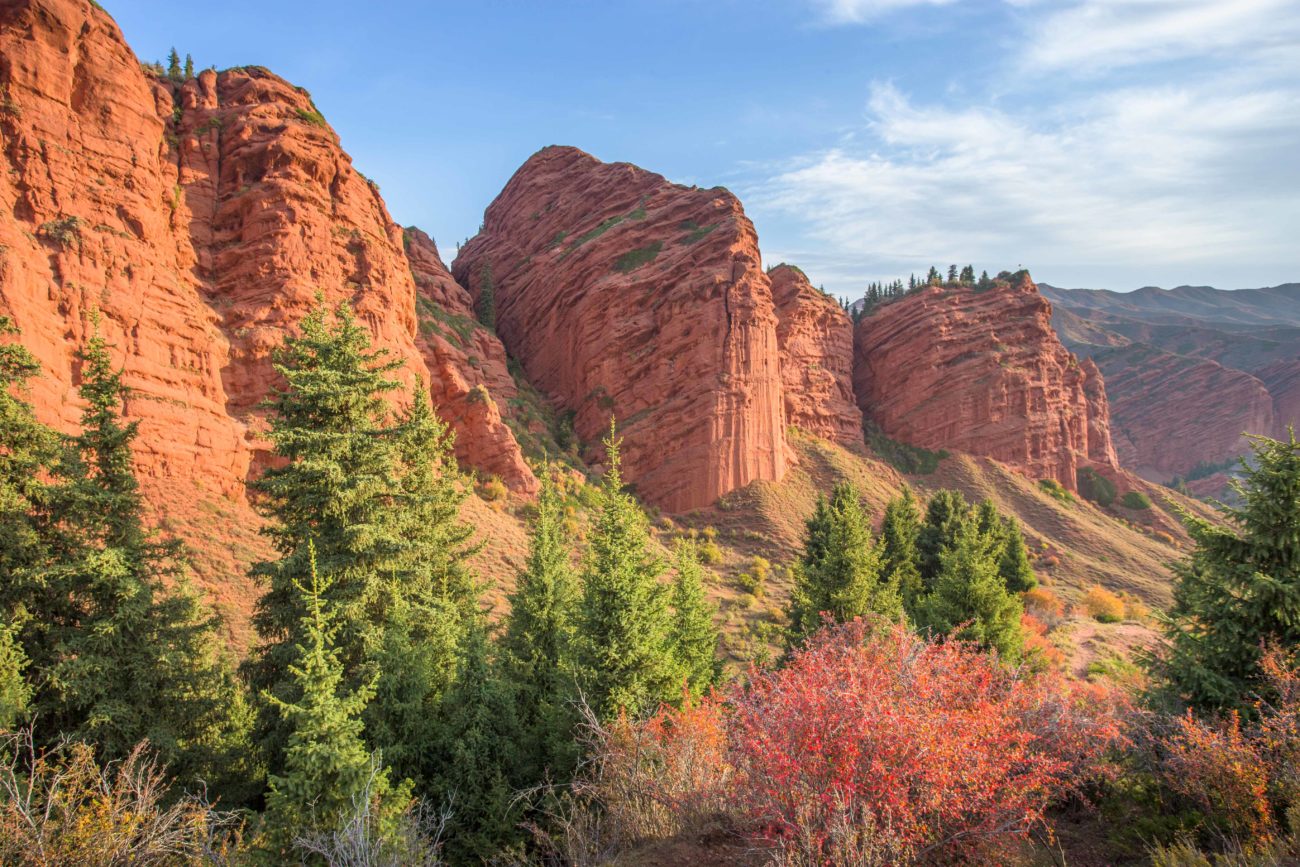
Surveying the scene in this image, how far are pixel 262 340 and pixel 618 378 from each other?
26.5 m

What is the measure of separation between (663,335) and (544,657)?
3592cm

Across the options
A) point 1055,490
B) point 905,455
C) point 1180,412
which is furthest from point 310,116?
point 1180,412

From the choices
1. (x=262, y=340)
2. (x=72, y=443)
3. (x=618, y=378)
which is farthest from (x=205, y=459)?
(x=618, y=378)

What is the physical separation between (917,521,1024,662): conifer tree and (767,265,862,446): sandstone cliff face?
3727 cm

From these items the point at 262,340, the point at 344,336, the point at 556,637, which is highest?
the point at 262,340

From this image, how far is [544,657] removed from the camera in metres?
16.1

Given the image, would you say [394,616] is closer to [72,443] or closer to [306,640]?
[306,640]

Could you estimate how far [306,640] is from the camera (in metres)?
11.4

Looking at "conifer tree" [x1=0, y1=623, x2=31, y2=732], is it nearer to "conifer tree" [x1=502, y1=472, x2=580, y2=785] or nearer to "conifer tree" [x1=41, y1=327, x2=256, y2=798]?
"conifer tree" [x1=41, y1=327, x2=256, y2=798]

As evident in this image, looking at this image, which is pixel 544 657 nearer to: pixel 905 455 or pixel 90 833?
pixel 90 833

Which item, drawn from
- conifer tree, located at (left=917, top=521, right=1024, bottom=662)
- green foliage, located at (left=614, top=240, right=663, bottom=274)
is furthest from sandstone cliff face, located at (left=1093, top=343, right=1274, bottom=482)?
conifer tree, located at (left=917, top=521, right=1024, bottom=662)

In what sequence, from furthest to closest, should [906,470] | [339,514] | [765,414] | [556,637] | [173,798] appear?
[906,470] < [765,414] < [556,637] < [339,514] < [173,798]

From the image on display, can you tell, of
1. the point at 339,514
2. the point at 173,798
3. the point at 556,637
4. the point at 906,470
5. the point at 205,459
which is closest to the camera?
the point at 173,798

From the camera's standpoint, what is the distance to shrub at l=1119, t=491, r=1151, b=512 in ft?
199
